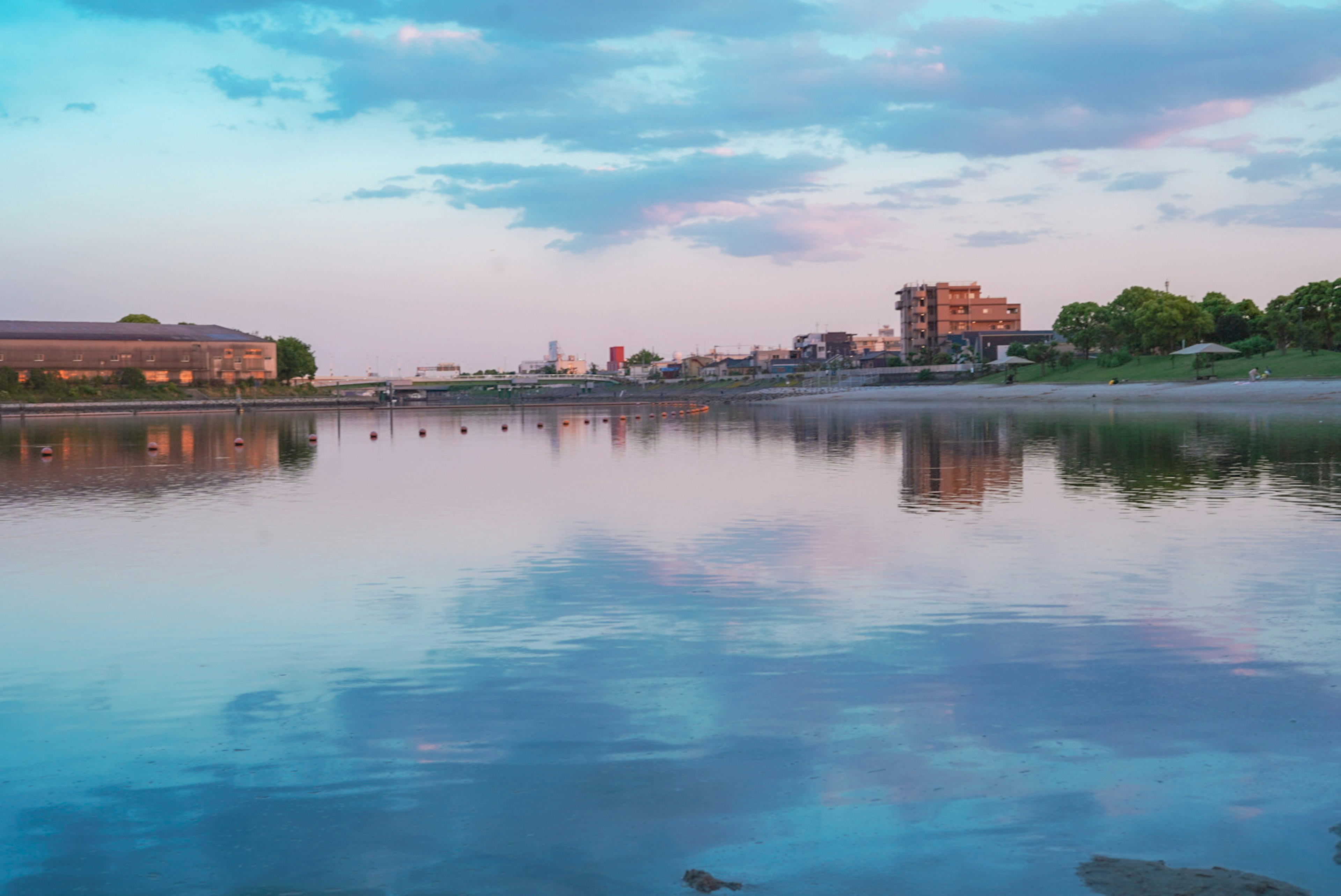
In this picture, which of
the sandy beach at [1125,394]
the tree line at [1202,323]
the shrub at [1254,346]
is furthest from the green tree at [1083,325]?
the shrub at [1254,346]

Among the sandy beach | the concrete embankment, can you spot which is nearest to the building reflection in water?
the concrete embankment

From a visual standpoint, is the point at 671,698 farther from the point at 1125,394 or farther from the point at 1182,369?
the point at 1182,369

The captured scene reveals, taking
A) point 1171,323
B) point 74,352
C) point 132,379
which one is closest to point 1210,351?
point 1171,323

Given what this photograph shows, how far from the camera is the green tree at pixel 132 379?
18550 cm

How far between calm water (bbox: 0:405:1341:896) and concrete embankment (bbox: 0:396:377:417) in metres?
141

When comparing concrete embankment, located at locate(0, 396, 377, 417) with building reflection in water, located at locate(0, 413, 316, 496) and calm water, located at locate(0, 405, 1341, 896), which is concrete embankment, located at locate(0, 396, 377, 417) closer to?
building reflection in water, located at locate(0, 413, 316, 496)

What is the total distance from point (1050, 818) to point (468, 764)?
15.1 ft

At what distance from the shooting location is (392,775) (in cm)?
895

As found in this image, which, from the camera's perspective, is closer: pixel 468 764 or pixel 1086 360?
pixel 468 764

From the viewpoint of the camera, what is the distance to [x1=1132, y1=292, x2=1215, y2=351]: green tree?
127688 millimetres

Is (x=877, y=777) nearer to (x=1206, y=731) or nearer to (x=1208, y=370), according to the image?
(x=1206, y=731)

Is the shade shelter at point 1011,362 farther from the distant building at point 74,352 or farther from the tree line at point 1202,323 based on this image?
the distant building at point 74,352

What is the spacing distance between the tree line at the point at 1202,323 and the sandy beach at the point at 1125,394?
42.3 feet

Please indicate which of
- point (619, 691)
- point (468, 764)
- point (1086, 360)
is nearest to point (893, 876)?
point (468, 764)
